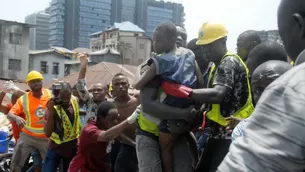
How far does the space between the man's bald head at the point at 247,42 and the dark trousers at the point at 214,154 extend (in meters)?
1.94

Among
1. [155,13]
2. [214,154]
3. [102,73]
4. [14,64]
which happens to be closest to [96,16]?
[155,13]

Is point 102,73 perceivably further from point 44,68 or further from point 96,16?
point 96,16

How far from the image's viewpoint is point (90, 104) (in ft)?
20.0

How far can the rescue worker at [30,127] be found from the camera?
21.5 ft

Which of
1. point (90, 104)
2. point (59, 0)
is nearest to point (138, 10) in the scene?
point (59, 0)

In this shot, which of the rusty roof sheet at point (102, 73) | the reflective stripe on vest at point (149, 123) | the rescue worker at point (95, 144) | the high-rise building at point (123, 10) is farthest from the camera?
the high-rise building at point (123, 10)

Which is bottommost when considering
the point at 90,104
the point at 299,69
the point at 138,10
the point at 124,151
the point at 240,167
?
the point at 124,151

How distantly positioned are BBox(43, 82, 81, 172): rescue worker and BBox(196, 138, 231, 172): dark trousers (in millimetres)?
3237

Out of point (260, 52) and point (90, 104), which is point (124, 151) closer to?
point (90, 104)

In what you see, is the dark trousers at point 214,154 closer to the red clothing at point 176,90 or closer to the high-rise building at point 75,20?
the red clothing at point 176,90

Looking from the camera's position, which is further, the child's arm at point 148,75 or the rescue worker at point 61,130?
the rescue worker at point 61,130

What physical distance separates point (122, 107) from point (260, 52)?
2169 mm

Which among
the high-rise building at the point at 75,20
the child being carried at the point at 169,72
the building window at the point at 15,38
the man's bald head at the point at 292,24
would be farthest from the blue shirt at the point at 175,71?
the high-rise building at the point at 75,20

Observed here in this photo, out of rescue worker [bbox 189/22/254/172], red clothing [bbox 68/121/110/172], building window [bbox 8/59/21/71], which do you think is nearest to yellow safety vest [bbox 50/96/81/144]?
red clothing [bbox 68/121/110/172]
